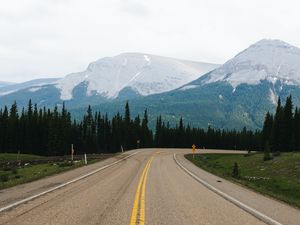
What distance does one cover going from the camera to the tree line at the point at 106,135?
95.8 meters

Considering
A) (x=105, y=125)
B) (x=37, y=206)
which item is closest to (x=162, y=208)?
(x=37, y=206)

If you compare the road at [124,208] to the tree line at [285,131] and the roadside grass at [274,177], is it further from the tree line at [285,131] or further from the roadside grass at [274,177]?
the tree line at [285,131]

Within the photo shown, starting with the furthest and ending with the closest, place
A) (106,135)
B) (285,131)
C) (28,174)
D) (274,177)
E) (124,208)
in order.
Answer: (106,135) < (285,131) < (28,174) < (274,177) < (124,208)

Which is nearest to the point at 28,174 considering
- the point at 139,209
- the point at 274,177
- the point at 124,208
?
the point at 274,177

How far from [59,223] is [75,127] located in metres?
126

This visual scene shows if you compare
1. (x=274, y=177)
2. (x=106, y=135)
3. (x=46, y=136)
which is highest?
(x=106, y=135)

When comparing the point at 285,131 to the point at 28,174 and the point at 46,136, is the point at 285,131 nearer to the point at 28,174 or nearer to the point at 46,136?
the point at 46,136

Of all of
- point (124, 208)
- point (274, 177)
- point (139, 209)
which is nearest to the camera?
point (139, 209)

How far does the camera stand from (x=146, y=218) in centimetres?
1197

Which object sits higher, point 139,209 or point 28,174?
point 139,209

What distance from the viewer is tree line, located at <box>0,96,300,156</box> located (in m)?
95.8

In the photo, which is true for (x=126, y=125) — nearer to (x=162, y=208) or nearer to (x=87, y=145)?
(x=87, y=145)

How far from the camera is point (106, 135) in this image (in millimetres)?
145875

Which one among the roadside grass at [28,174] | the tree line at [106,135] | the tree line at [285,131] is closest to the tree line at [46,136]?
the tree line at [106,135]
